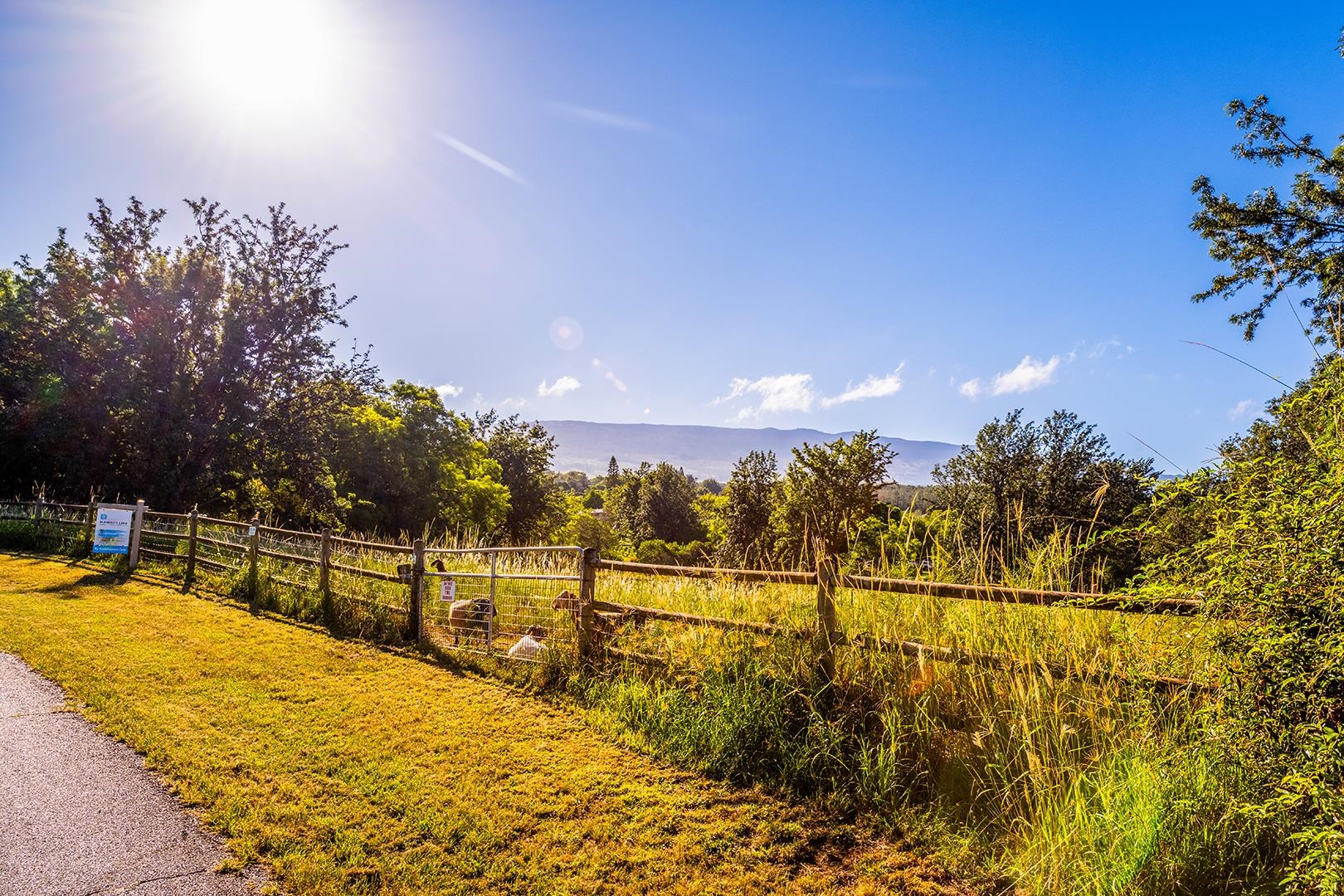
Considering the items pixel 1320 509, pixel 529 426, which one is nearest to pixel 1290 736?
pixel 1320 509

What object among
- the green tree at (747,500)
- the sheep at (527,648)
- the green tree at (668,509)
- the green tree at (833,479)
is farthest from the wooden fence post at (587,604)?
the green tree at (668,509)

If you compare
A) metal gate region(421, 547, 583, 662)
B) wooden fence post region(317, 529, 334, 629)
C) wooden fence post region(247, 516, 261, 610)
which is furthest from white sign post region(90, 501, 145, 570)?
metal gate region(421, 547, 583, 662)

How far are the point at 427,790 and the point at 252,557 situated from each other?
8.44 metres

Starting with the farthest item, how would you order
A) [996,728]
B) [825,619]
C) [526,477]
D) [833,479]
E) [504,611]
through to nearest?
[526,477]
[833,479]
[504,611]
[825,619]
[996,728]

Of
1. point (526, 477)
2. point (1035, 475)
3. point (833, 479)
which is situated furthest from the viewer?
point (526, 477)

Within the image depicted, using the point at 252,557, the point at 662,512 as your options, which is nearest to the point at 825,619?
the point at 252,557

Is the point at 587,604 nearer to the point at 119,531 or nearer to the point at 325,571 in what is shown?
the point at 325,571

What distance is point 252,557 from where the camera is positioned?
1039 cm

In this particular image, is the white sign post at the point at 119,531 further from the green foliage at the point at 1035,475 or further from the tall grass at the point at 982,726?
the green foliage at the point at 1035,475

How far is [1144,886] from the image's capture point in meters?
2.72

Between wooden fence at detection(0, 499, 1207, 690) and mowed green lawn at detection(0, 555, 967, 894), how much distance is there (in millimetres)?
1050

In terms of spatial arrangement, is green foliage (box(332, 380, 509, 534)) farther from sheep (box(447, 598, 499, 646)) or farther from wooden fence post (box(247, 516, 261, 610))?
sheep (box(447, 598, 499, 646))

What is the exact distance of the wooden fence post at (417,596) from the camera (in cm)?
784

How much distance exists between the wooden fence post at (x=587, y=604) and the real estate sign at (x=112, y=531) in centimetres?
1153
